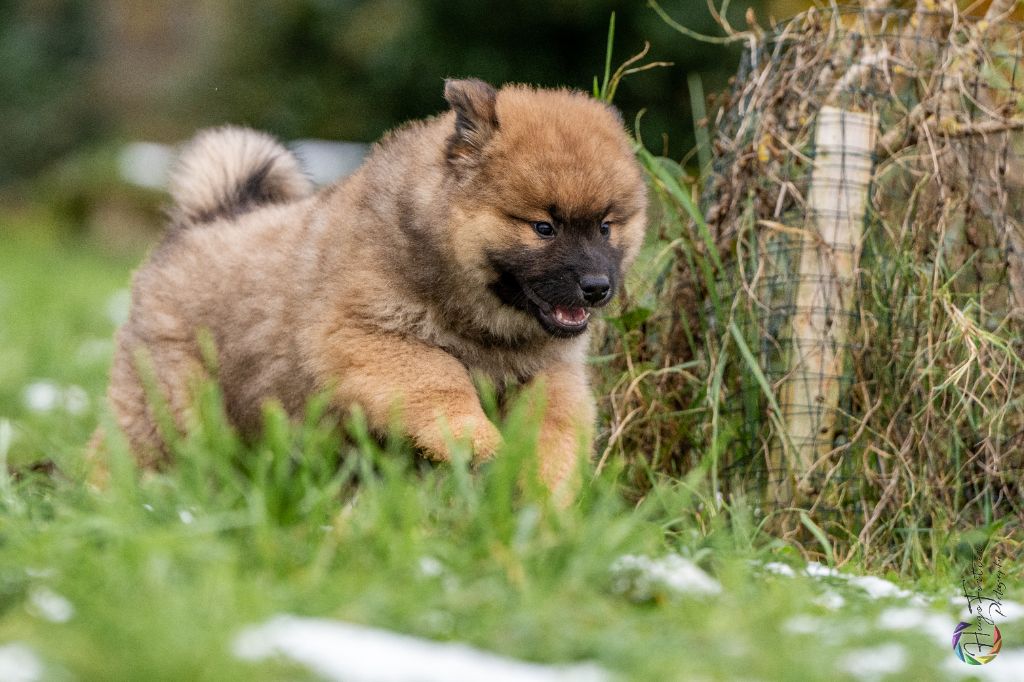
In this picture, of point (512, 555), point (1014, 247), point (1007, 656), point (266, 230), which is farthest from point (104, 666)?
point (1014, 247)

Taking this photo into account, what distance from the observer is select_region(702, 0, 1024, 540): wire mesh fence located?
3.42 meters

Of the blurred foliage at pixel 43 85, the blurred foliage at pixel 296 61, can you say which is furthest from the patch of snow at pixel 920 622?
the blurred foliage at pixel 43 85

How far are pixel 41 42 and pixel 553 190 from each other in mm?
13590

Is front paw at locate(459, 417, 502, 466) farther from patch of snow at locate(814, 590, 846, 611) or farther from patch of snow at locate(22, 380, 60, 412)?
patch of snow at locate(22, 380, 60, 412)

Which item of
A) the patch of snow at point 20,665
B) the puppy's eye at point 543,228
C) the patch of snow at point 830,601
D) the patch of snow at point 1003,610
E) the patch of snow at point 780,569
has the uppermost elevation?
the puppy's eye at point 543,228

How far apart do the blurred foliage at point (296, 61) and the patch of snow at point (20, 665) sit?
776 cm

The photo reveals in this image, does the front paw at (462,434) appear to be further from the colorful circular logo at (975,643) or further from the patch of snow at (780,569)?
the colorful circular logo at (975,643)

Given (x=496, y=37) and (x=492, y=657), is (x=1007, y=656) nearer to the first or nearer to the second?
(x=492, y=657)

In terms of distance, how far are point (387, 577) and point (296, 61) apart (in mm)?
11213

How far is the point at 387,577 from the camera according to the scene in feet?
6.59

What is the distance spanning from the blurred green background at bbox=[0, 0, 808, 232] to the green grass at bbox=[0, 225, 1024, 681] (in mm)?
7440

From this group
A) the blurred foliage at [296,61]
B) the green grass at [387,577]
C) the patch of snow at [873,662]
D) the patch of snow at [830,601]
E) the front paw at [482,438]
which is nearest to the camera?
the green grass at [387,577]

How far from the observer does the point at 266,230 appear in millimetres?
3711

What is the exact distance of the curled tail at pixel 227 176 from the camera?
4.11 m
